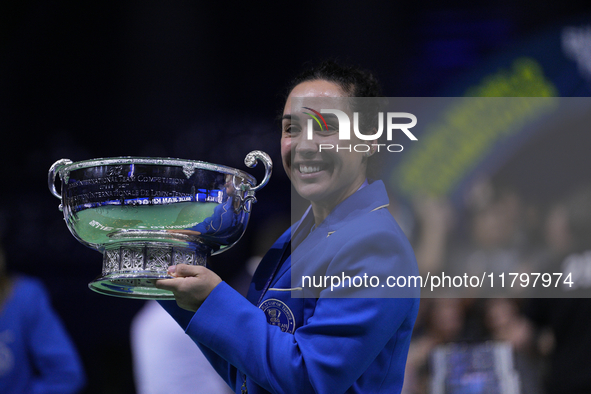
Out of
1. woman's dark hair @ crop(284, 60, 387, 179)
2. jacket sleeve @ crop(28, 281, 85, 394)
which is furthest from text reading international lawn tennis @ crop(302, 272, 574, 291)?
jacket sleeve @ crop(28, 281, 85, 394)

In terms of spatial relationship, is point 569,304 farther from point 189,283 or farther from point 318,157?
point 189,283

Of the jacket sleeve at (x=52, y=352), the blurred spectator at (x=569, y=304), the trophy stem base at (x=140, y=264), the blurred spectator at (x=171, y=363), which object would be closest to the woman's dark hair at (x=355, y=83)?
the trophy stem base at (x=140, y=264)

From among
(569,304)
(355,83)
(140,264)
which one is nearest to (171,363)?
(140,264)

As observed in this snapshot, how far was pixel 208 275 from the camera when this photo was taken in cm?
101

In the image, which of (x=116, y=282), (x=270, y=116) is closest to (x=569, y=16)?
(x=270, y=116)

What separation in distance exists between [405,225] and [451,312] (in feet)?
1.44

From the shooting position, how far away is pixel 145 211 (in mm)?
1046

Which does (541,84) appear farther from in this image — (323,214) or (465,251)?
(323,214)

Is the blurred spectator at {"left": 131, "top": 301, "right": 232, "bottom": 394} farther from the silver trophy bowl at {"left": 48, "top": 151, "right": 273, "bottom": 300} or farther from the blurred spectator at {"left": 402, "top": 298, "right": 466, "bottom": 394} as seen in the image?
the silver trophy bowl at {"left": 48, "top": 151, "right": 273, "bottom": 300}

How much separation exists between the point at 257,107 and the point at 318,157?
1.60m

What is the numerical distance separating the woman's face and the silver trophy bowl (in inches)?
5.9

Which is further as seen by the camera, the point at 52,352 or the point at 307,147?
the point at 52,352

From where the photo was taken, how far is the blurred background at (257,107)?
2477 millimetres

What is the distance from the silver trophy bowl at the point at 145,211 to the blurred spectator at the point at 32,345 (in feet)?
5.25
